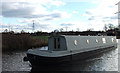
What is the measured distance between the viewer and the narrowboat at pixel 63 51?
13.5m

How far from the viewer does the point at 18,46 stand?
89.3ft

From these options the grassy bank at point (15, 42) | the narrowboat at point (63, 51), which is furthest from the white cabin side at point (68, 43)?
the grassy bank at point (15, 42)

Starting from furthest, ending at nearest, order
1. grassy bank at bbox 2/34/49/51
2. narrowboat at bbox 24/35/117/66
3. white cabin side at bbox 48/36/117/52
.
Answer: grassy bank at bbox 2/34/49/51 → white cabin side at bbox 48/36/117/52 → narrowboat at bbox 24/35/117/66

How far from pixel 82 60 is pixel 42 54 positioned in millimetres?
6537

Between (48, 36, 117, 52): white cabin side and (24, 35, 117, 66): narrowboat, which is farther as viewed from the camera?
(48, 36, 117, 52): white cabin side

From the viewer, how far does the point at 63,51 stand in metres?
14.4

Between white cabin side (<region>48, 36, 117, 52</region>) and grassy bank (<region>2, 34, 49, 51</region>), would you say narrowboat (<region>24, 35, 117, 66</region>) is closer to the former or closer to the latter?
white cabin side (<region>48, 36, 117, 52</region>)

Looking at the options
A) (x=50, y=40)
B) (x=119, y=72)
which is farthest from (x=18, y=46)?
(x=119, y=72)

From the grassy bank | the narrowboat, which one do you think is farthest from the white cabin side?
the grassy bank

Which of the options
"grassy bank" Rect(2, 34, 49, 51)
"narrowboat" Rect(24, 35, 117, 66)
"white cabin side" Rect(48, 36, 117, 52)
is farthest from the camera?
"grassy bank" Rect(2, 34, 49, 51)

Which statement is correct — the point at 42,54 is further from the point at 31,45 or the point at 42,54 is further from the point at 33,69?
the point at 31,45

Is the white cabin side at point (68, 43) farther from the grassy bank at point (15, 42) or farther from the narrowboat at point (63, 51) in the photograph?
the grassy bank at point (15, 42)

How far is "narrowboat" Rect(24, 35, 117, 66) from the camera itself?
13.5 m

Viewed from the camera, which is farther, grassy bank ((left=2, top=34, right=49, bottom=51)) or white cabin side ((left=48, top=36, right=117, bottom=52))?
grassy bank ((left=2, top=34, right=49, bottom=51))
